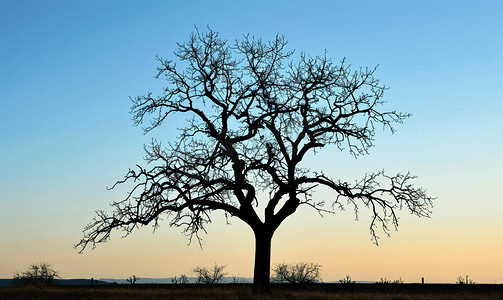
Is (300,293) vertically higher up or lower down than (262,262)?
lower down

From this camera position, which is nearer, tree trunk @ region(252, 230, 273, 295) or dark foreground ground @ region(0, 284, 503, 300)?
dark foreground ground @ region(0, 284, 503, 300)

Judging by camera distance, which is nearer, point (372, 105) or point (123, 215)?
point (123, 215)

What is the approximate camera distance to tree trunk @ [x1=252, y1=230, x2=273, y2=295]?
18.8m

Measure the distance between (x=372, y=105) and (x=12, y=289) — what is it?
18.4 meters

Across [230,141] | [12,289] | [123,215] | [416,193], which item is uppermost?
[230,141]

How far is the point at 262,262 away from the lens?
19203mm

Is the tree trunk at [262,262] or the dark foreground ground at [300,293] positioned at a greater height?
the tree trunk at [262,262]

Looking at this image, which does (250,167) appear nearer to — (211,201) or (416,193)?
(211,201)

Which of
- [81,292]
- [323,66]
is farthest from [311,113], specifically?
[81,292]

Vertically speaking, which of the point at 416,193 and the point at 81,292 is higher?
the point at 416,193

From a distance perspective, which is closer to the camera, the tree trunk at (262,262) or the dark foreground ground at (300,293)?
the dark foreground ground at (300,293)

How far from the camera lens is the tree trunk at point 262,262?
1883 centimetres

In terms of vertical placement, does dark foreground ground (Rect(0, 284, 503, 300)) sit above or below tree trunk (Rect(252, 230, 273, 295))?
below

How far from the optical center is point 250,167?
64.8 ft
